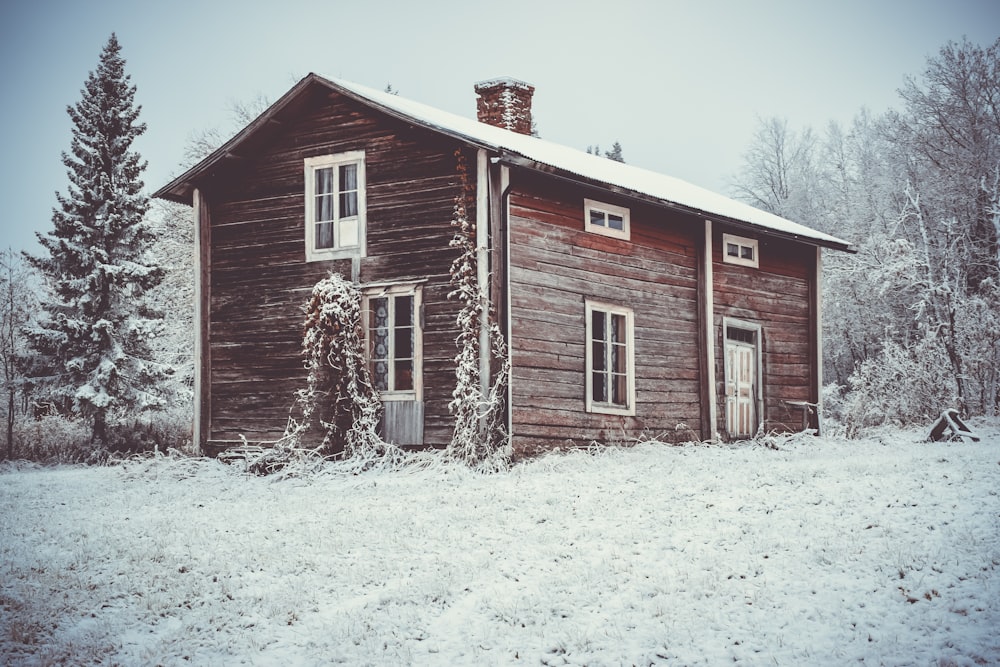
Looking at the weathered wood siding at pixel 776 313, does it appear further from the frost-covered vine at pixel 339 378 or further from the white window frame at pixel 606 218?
the frost-covered vine at pixel 339 378

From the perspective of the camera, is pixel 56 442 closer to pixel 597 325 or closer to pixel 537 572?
pixel 597 325

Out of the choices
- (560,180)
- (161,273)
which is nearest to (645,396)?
(560,180)

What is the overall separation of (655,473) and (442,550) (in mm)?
4266

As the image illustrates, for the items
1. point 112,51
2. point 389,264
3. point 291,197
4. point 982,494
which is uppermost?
point 112,51

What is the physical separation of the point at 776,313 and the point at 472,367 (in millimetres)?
8523

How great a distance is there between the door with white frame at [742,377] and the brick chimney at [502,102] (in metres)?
6.26

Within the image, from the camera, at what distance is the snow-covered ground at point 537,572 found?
6.54 m

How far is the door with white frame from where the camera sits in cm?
1809

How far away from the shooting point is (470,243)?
13.9 meters

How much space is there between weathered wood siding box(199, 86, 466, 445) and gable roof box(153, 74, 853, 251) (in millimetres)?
392

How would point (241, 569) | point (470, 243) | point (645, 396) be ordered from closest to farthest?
point (241, 569) → point (470, 243) → point (645, 396)

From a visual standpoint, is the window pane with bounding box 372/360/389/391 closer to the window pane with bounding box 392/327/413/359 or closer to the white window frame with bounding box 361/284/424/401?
the white window frame with bounding box 361/284/424/401

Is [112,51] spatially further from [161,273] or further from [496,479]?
[496,479]

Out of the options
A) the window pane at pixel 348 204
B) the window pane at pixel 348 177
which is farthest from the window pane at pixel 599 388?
A: the window pane at pixel 348 177
